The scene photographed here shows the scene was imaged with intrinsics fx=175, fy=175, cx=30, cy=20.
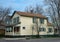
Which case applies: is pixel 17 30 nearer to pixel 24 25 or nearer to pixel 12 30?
pixel 12 30

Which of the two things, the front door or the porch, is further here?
the porch

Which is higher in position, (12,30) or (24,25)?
(24,25)

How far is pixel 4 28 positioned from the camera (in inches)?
1965

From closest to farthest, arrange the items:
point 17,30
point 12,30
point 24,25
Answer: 1. point 24,25
2. point 17,30
3. point 12,30

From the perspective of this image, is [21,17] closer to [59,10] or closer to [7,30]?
[7,30]

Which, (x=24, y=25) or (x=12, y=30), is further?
(x=12, y=30)

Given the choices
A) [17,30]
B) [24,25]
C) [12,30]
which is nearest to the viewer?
[24,25]

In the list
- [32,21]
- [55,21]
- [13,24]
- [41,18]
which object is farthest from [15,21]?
[55,21]

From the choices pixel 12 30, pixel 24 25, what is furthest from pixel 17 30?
pixel 24 25

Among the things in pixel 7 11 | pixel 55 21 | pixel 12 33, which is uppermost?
pixel 7 11

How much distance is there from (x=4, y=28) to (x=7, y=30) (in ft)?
4.83

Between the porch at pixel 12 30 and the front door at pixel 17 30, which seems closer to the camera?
the front door at pixel 17 30

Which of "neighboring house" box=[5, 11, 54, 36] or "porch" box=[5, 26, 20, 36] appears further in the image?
"porch" box=[5, 26, 20, 36]

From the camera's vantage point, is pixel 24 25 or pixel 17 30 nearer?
pixel 24 25
